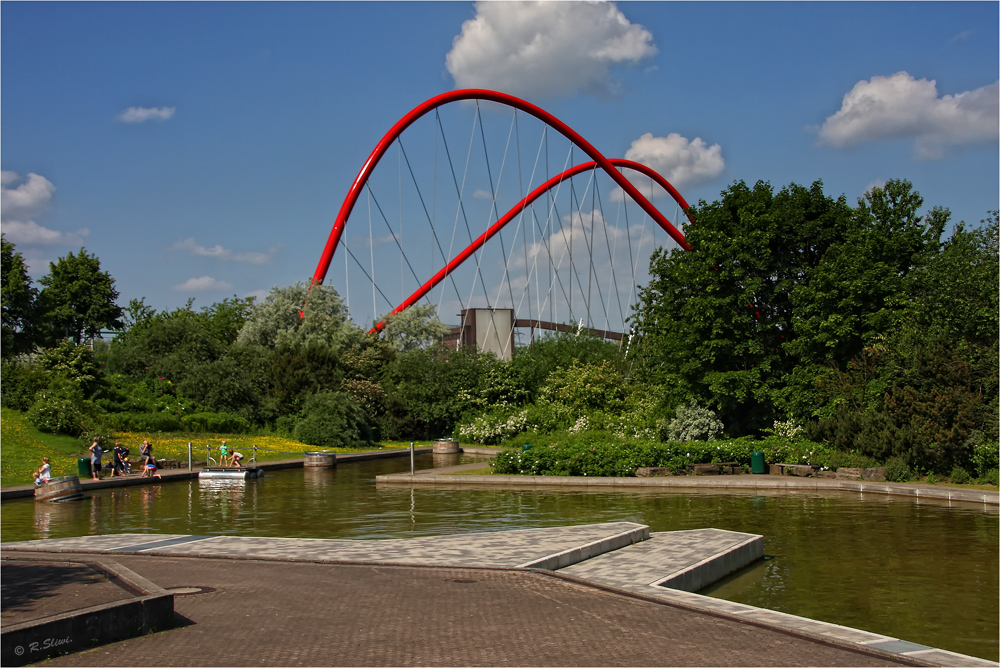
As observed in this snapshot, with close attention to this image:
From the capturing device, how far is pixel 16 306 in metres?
56.8

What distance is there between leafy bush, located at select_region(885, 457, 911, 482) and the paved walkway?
11056mm

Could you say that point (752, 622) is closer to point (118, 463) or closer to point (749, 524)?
point (749, 524)

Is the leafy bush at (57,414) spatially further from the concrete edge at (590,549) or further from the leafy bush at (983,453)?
the leafy bush at (983,453)

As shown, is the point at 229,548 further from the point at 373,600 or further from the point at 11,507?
the point at 11,507

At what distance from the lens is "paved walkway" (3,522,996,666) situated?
7.19 metres

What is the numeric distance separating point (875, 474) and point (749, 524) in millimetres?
8128

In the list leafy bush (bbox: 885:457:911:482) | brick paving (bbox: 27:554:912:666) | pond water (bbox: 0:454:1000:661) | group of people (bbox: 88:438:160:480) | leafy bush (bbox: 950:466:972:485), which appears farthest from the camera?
group of people (bbox: 88:438:160:480)

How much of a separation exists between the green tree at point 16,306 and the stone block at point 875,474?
161 ft

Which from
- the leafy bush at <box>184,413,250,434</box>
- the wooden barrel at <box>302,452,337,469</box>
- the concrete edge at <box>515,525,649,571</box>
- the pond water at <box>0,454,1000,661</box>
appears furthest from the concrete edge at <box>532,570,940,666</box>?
the leafy bush at <box>184,413,250,434</box>

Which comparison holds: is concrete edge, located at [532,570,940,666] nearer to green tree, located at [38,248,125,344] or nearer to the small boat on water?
the small boat on water

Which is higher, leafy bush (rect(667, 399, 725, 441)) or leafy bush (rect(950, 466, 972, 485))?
leafy bush (rect(667, 399, 725, 441))

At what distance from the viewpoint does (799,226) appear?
100 feet

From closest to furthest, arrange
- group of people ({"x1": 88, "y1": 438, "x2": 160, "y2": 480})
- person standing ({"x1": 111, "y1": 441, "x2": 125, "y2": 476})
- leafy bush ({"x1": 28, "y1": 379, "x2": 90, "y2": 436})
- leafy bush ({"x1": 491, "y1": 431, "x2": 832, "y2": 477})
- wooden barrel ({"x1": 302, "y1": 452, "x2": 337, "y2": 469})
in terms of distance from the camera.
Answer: leafy bush ({"x1": 491, "y1": 431, "x2": 832, "y2": 477}) < group of people ({"x1": 88, "y1": 438, "x2": 160, "y2": 480}) < person standing ({"x1": 111, "y1": 441, "x2": 125, "y2": 476}) < leafy bush ({"x1": 28, "y1": 379, "x2": 90, "y2": 436}) < wooden barrel ({"x1": 302, "y1": 452, "x2": 337, "y2": 469})

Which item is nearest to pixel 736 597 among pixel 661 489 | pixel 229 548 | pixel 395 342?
pixel 229 548
